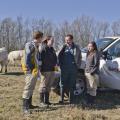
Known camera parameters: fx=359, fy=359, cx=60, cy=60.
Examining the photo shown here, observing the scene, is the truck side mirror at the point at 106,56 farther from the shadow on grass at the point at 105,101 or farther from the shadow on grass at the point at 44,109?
the shadow on grass at the point at 44,109

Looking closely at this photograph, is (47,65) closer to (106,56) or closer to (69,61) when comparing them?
(69,61)

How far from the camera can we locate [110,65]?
398 inches

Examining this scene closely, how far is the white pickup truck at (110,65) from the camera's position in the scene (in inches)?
395

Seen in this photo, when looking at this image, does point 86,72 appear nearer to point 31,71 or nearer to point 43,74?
point 43,74

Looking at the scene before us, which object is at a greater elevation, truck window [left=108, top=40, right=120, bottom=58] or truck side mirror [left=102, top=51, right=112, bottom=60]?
truck window [left=108, top=40, right=120, bottom=58]

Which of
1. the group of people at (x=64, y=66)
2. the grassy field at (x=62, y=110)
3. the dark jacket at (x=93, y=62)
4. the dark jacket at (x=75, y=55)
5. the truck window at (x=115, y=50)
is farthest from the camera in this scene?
the truck window at (x=115, y=50)

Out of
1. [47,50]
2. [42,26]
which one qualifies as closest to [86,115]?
[47,50]

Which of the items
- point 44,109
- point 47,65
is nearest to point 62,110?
point 44,109

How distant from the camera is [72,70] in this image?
947 cm

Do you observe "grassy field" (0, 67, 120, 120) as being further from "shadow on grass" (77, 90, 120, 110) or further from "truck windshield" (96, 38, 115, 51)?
"truck windshield" (96, 38, 115, 51)

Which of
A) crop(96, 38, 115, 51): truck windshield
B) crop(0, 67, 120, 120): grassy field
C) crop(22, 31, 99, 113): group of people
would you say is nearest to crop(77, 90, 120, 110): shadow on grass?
crop(0, 67, 120, 120): grassy field

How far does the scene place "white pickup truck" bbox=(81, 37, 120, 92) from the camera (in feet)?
32.9

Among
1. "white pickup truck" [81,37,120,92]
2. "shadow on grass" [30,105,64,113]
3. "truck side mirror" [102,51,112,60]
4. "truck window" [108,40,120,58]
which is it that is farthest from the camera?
"truck window" [108,40,120,58]

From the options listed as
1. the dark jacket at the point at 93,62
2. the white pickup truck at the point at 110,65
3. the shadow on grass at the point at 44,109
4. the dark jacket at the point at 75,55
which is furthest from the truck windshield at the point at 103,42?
the shadow on grass at the point at 44,109
